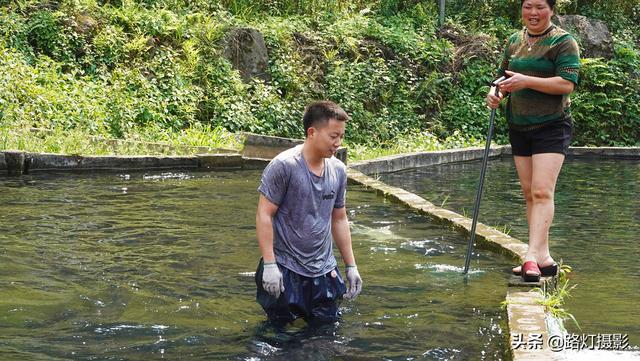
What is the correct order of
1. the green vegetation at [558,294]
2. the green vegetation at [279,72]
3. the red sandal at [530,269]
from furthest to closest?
the green vegetation at [279,72] → the red sandal at [530,269] → the green vegetation at [558,294]

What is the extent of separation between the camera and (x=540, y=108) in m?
6.36

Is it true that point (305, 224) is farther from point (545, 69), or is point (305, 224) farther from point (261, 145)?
point (261, 145)

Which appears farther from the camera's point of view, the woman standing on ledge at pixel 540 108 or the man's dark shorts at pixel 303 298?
the woman standing on ledge at pixel 540 108

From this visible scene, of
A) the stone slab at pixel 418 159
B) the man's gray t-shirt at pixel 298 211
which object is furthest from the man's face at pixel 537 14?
the stone slab at pixel 418 159

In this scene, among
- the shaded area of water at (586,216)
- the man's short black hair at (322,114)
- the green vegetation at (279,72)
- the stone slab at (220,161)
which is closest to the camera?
the man's short black hair at (322,114)

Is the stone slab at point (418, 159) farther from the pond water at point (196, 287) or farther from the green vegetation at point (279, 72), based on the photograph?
the pond water at point (196, 287)

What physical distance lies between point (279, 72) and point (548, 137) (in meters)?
13.7

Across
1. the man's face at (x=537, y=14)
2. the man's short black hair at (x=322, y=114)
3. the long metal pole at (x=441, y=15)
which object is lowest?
the man's short black hair at (x=322, y=114)

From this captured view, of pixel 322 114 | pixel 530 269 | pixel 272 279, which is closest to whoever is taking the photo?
pixel 272 279

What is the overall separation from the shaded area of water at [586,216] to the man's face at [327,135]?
1.86 meters

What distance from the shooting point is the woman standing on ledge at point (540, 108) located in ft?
20.5

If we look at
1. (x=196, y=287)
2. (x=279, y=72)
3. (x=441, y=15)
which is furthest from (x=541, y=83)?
(x=441, y=15)

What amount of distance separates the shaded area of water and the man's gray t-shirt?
5.45 feet

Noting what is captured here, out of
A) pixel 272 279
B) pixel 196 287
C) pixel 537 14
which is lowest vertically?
pixel 196 287
